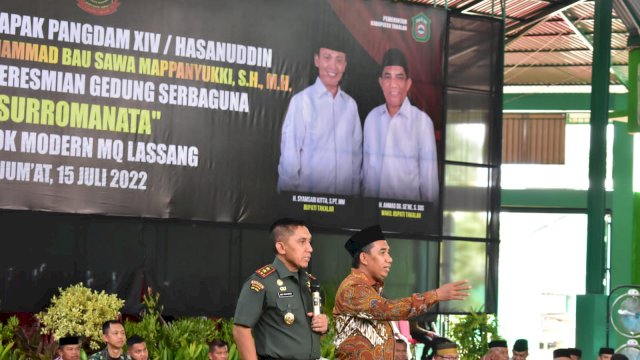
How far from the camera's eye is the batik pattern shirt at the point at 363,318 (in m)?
5.87

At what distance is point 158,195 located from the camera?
12.3 metres

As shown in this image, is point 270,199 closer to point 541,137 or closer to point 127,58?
point 127,58

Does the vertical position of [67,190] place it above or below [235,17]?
below

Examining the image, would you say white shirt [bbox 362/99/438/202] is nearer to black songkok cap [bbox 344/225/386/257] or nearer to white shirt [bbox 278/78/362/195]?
white shirt [bbox 278/78/362/195]

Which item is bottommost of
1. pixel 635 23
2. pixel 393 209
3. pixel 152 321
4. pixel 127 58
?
pixel 152 321

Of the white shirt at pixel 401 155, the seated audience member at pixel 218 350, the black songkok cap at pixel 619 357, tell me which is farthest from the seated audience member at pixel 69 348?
the black songkok cap at pixel 619 357

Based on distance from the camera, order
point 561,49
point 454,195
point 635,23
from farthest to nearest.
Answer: point 561,49, point 635,23, point 454,195

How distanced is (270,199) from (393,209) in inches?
59.7

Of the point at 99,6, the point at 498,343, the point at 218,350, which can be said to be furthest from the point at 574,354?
the point at 99,6

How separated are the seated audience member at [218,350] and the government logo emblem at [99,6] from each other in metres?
3.60

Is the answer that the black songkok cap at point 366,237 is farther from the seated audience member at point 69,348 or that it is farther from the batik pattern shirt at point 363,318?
the seated audience member at point 69,348

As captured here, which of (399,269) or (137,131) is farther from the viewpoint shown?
(399,269)

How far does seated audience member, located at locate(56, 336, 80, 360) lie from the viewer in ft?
34.4

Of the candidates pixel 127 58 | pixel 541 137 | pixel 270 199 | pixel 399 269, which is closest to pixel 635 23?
pixel 399 269
